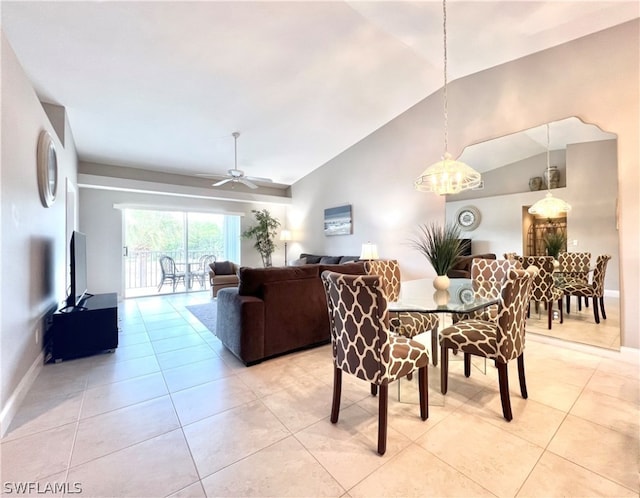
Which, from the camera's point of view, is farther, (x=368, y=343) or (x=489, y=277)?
(x=489, y=277)

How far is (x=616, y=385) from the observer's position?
7.52 feet

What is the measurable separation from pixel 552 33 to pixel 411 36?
1403 mm

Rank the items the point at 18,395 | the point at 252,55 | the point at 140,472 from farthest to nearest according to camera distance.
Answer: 1. the point at 252,55
2. the point at 18,395
3. the point at 140,472

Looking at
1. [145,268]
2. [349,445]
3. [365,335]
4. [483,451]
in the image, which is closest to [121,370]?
[349,445]

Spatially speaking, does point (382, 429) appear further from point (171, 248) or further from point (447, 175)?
point (171, 248)

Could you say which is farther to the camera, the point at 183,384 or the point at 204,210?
the point at 204,210

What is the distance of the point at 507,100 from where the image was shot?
3.51 m

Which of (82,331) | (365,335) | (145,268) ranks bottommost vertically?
(82,331)

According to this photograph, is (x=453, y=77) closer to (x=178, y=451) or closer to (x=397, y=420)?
(x=397, y=420)

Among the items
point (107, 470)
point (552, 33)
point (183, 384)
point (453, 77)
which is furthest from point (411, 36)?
point (107, 470)

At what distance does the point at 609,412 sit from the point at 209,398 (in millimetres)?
2852

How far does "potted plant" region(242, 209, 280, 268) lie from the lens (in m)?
7.56

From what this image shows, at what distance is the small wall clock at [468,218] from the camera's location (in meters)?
4.05

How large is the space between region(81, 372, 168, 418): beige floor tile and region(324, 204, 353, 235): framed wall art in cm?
444
